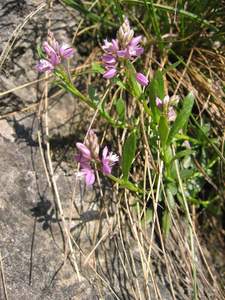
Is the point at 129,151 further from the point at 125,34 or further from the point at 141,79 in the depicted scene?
the point at 125,34

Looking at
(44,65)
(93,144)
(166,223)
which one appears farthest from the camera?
(166,223)

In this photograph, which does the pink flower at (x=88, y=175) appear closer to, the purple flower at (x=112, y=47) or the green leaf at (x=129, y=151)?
the green leaf at (x=129, y=151)

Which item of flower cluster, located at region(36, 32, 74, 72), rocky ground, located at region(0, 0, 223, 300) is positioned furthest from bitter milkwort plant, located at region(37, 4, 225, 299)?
rocky ground, located at region(0, 0, 223, 300)

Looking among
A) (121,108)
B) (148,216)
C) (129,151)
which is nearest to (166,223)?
(148,216)

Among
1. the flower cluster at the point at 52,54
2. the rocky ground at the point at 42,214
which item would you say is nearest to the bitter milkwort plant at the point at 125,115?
the flower cluster at the point at 52,54

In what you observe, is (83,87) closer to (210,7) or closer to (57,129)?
(57,129)

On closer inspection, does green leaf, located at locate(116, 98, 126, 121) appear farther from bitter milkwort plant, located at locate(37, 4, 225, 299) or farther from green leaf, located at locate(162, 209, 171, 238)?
green leaf, located at locate(162, 209, 171, 238)
